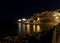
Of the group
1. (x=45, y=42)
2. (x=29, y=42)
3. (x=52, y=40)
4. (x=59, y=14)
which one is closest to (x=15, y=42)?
(x=29, y=42)

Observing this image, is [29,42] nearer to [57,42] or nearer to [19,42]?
[19,42]

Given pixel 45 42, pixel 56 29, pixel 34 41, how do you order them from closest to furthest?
pixel 56 29 → pixel 45 42 → pixel 34 41

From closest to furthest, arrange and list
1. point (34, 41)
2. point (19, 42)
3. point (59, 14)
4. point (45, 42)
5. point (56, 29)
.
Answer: point (56, 29)
point (45, 42)
point (34, 41)
point (19, 42)
point (59, 14)

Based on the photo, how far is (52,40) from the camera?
12.2ft

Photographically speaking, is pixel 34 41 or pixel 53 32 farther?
pixel 34 41

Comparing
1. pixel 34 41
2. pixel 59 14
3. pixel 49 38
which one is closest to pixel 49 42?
pixel 49 38

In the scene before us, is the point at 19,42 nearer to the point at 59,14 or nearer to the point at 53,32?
the point at 53,32

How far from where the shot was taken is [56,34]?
143 inches

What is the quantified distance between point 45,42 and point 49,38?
348mm

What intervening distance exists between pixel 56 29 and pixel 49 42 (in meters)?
0.56

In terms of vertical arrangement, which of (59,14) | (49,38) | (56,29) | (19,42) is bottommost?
(19,42)

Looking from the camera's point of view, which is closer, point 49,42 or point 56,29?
point 56,29

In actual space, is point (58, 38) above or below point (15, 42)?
above

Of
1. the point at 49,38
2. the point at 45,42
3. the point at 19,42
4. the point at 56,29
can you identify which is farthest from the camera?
the point at 19,42
